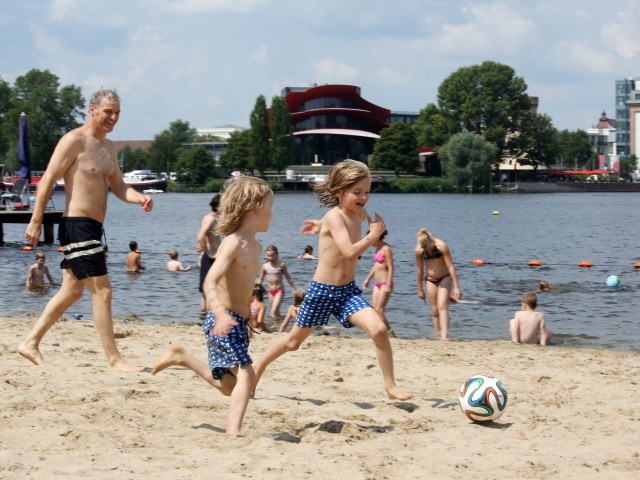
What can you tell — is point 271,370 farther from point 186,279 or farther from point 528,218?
point 528,218

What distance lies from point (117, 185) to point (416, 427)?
3.17 meters

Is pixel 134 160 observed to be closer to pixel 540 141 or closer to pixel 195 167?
pixel 195 167

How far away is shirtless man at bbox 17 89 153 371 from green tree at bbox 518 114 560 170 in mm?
117911

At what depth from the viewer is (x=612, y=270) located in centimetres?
2603

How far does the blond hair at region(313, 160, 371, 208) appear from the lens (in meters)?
6.32

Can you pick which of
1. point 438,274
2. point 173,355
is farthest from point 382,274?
point 173,355

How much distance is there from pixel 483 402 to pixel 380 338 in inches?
33.2

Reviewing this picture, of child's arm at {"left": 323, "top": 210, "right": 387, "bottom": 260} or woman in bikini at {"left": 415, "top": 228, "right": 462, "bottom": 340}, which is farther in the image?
woman in bikini at {"left": 415, "top": 228, "right": 462, "bottom": 340}

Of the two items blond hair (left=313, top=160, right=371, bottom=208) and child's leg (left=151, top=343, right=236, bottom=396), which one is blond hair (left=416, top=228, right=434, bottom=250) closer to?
blond hair (left=313, top=160, right=371, bottom=208)

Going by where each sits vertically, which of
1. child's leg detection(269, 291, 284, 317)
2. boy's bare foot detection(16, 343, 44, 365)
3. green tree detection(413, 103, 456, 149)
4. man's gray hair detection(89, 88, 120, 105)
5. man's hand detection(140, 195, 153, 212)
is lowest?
child's leg detection(269, 291, 284, 317)

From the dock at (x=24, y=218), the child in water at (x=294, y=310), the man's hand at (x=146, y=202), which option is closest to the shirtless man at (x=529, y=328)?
the child in water at (x=294, y=310)

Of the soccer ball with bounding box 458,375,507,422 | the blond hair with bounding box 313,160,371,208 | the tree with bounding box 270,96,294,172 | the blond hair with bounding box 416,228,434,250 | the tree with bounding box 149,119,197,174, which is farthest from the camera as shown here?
Result: the tree with bounding box 149,119,197,174

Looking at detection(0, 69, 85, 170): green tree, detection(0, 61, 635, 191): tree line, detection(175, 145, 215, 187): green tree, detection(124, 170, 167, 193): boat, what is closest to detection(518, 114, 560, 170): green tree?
detection(0, 61, 635, 191): tree line

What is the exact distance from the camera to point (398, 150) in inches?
4400
